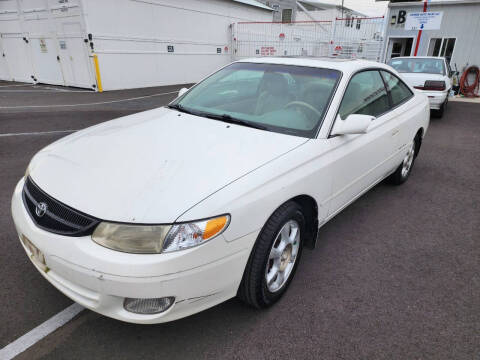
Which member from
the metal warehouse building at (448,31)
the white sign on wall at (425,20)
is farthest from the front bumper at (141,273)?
the metal warehouse building at (448,31)

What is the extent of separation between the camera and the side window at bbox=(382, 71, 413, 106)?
12.1 feet

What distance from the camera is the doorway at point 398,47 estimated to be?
15.0m

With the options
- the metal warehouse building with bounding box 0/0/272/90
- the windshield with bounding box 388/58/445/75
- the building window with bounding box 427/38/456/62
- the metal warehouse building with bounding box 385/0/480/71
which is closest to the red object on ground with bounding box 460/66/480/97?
the metal warehouse building with bounding box 385/0/480/71

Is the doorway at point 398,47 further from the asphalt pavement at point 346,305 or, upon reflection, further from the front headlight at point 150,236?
the front headlight at point 150,236

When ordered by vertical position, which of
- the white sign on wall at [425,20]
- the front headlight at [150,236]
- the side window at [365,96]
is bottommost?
the front headlight at [150,236]

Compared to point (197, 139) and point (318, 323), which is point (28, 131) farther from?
point (318, 323)

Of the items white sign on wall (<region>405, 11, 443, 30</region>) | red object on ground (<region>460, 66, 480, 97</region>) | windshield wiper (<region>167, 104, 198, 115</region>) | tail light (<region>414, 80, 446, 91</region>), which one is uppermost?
white sign on wall (<region>405, 11, 443, 30</region>)

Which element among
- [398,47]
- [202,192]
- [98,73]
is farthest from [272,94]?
[398,47]

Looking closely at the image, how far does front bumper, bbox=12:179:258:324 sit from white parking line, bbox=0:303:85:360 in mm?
402

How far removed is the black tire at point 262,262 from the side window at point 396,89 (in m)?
2.25

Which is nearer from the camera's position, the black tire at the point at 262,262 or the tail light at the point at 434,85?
the black tire at the point at 262,262

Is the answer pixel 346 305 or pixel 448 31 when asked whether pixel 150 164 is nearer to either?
pixel 346 305

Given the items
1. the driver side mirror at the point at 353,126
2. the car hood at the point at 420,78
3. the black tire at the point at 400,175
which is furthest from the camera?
the car hood at the point at 420,78

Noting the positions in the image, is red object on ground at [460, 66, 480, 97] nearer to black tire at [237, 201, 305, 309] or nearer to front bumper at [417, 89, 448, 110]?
front bumper at [417, 89, 448, 110]
